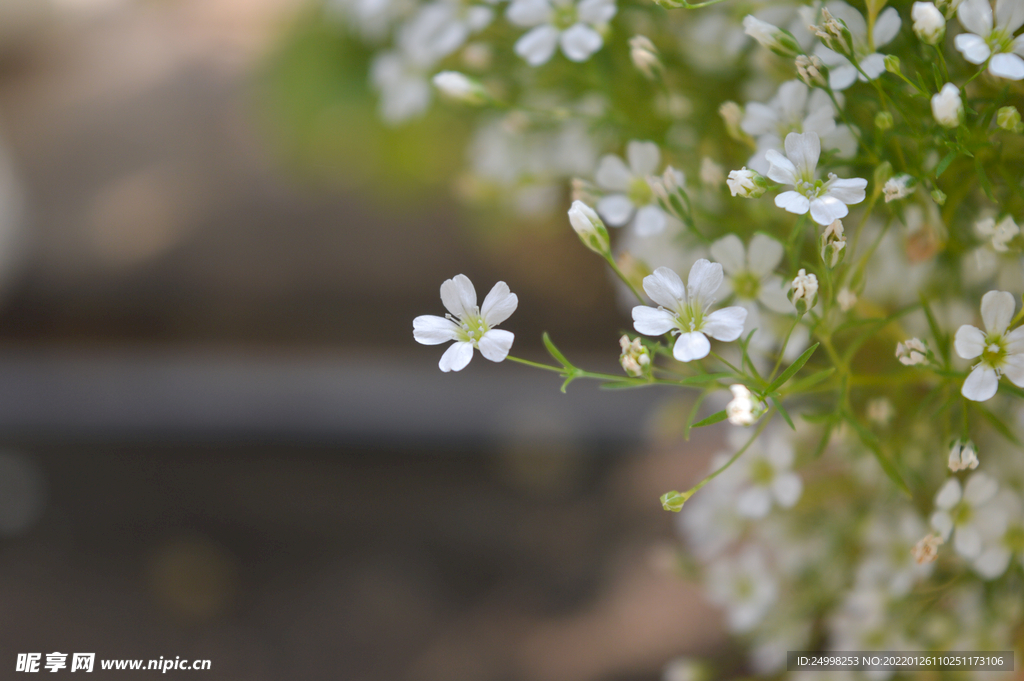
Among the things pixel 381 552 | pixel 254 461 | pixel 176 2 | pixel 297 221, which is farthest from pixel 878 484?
pixel 176 2

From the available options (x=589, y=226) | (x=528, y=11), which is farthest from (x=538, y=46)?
(x=589, y=226)

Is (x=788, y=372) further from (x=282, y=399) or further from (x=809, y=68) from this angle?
(x=282, y=399)

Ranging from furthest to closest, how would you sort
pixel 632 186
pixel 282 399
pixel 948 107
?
pixel 282 399, pixel 632 186, pixel 948 107

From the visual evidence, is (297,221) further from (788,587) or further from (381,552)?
(788,587)

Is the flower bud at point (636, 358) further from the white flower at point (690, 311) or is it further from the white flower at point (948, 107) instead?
the white flower at point (948, 107)

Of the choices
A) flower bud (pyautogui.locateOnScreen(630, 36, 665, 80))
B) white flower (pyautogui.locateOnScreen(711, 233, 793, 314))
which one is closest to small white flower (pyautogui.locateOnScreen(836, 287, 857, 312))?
white flower (pyautogui.locateOnScreen(711, 233, 793, 314))

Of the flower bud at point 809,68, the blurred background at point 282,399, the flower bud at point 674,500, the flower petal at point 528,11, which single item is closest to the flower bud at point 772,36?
the flower bud at point 809,68
